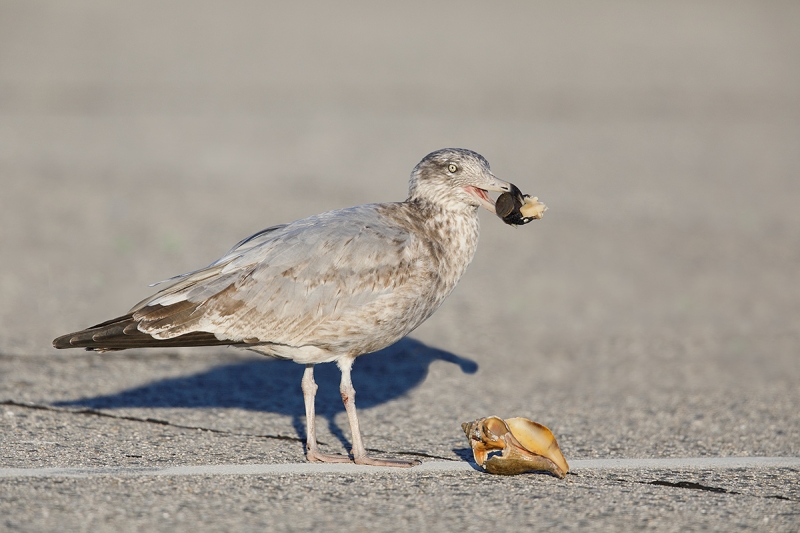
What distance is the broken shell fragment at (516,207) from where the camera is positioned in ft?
20.0

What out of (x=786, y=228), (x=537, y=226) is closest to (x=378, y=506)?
(x=537, y=226)

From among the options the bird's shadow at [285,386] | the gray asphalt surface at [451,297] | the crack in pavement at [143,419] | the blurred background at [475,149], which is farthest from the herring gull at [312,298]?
the blurred background at [475,149]

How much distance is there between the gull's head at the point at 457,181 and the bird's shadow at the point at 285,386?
1.68 metres

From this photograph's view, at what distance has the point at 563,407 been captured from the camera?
7508 mm

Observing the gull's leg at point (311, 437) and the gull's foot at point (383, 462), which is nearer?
the gull's foot at point (383, 462)

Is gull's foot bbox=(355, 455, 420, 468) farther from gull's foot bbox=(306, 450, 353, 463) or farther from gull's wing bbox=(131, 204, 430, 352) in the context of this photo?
gull's wing bbox=(131, 204, 430, 352)

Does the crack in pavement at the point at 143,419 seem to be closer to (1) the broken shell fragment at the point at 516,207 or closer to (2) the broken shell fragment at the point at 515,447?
(2) the broken shell fragment at the point at 515,447

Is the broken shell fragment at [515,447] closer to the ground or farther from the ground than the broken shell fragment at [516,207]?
closer to the ground

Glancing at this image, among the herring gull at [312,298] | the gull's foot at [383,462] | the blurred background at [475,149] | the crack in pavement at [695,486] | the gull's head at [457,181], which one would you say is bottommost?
the crack in pavement at [695,486]

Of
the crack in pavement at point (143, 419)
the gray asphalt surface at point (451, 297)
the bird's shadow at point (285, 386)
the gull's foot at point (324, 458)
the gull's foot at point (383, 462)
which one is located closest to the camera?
the gray asphalt surface at point (451, 297)

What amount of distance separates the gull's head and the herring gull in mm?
246

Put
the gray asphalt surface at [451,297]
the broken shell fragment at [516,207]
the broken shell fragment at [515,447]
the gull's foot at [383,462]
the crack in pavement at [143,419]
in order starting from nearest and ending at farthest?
the gray asphalt surface at [451,297] → the broken shell fragment at [515,447] → the gull's foot at [383,462] → the broken shell fragment at [516,207] → the crack in pavement at [143,419]

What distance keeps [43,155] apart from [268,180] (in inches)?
142

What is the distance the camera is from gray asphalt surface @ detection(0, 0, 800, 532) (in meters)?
5.21
